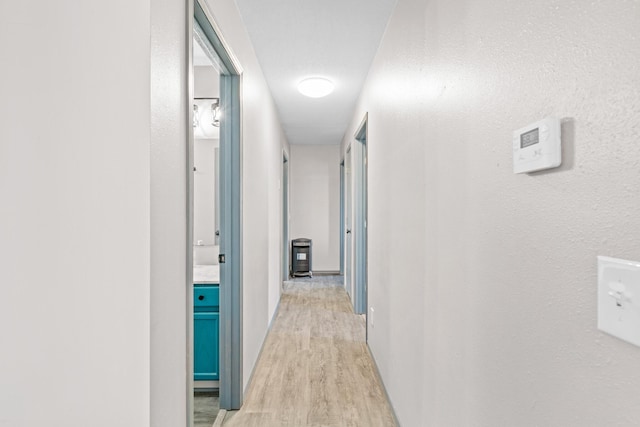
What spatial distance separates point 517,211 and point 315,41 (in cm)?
234

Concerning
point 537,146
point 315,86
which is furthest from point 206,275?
point 537,146

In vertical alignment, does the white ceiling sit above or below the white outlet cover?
above

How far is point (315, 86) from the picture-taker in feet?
11.9

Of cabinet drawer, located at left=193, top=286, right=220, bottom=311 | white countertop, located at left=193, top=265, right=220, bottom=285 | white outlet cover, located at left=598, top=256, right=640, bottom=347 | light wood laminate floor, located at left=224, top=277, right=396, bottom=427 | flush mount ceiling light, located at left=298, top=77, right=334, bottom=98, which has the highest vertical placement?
flush mount ceiling light, located at left=298, top=77, right=334, bottom=98

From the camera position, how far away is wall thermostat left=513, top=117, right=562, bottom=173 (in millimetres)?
754

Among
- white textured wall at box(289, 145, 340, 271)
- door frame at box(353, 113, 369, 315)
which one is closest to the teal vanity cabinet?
door frame at box(353, 113, 369, 315)

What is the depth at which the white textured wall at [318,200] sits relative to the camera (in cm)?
742

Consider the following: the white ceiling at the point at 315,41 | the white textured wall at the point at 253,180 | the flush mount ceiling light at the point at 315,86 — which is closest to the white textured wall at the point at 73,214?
the white textured wall at the point at 253,180

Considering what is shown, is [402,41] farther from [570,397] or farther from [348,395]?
[348,395]

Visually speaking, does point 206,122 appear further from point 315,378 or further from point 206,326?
point 315,378

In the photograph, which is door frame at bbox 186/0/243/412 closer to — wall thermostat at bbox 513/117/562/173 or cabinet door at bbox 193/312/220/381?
cabinet door at bbox 193/312/220/381

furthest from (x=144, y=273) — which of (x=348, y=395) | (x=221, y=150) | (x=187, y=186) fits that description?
(x=348, y=395)

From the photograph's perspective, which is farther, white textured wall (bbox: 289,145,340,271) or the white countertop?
white textured wall (bbox: 289,145,340,271)

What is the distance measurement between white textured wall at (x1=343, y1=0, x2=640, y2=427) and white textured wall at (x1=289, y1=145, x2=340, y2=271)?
219 inches
